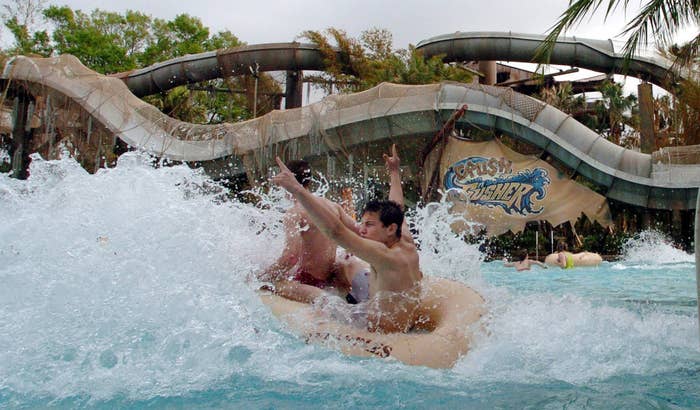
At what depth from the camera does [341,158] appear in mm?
13961

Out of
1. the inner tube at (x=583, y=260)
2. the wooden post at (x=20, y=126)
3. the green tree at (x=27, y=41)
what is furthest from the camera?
the green tree at (x=27, y=41)

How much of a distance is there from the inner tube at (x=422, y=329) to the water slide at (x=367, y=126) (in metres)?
9.81

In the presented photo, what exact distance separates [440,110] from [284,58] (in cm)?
527

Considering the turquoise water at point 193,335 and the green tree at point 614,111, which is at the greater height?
the green tree at point 614,111

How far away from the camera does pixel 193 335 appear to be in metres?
3.26

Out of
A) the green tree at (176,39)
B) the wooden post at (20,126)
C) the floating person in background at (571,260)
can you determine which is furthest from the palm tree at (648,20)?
the green tree at (176,39)

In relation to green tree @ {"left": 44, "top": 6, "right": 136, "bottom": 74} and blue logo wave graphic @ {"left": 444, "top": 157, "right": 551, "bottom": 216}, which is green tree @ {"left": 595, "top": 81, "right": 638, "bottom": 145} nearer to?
blue logo wave graphic @ {"left": 444, "top": 157, "right": 551, "bottom": 216}

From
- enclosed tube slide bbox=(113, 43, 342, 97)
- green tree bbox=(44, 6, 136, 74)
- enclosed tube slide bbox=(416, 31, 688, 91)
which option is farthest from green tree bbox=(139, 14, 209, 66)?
enclosed tube slide bbox=(416, 31, 688, 91)

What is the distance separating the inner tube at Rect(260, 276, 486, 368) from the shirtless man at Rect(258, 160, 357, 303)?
0.23 m

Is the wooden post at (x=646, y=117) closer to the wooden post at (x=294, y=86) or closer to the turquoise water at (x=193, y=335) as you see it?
the wooden post at (x=294, y=86)

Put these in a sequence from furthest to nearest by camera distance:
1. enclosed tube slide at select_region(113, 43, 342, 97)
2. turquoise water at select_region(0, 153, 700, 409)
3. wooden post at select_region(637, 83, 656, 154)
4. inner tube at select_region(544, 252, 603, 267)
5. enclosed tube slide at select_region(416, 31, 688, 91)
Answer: enclosed tube slide at select_region(113, 43, 342, 97) → enclosed tube slide at select_region(416, 31, 688, 91) → wooden post at select_region(637, 83, 656, 154) → inner tube at select_region(544, 252, 603, 267) → turquoise water at select_region(0, 153, 700, 409)

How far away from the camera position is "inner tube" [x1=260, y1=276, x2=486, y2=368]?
3303mm

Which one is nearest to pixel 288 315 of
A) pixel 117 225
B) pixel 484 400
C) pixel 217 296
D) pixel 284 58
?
pixel 217 296

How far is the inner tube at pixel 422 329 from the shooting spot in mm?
3303
